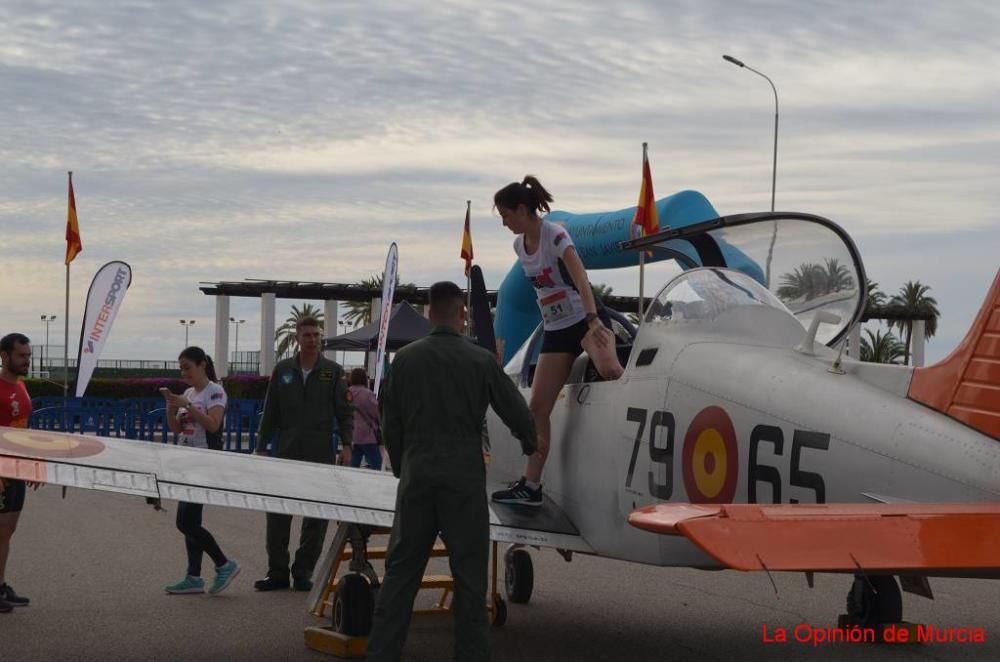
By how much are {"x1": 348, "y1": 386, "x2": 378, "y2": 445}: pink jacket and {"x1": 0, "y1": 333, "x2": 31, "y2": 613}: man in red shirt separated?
24.1 ft

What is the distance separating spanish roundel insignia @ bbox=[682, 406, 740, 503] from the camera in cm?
537

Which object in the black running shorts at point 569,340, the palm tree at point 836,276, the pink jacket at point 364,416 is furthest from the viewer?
the pink jacket at point 364,416

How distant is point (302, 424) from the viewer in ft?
29.1

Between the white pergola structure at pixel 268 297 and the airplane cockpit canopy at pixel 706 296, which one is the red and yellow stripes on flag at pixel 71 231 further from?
the airplane cockpit canopy at pixel 706 296

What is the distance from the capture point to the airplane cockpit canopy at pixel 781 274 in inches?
247

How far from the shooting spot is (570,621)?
25.7ft

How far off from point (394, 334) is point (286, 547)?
61.4 feet

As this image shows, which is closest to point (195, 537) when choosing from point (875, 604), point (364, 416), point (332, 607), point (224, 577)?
point (224, 577)

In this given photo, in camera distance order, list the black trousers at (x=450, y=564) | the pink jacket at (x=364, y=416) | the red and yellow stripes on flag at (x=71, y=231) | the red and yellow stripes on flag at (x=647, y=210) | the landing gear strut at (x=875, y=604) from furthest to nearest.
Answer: the red and yellow stripes on flag at (x=71, y=231)
the red and yellow stripes on flag at (x=647, y=210)
the pink jacket at (x=364, y=416)
the landing gear strut at (x=875, y=604)
the black trousers at (x=450, y=564)

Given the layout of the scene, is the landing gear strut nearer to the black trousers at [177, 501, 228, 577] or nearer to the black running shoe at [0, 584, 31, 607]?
the black trousers at [177, 501, 228, 577]

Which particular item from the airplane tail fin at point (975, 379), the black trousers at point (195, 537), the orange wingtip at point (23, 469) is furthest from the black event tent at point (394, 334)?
the airplane tail fin at point (975, 379)

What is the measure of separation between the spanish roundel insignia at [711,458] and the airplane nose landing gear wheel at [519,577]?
310cm

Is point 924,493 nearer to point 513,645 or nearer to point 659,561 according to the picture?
point 659,561

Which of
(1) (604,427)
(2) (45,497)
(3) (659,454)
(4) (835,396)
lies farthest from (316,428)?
(2) (45,497)
